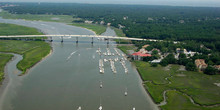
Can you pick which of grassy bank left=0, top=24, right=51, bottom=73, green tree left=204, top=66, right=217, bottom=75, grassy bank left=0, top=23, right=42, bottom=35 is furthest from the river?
grassy bank left=0, top=23, right=42, bottom=35

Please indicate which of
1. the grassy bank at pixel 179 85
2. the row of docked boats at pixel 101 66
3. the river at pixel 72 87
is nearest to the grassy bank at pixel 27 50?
the river at pixel 72 87

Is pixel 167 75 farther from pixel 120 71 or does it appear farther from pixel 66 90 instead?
pixel 66 90

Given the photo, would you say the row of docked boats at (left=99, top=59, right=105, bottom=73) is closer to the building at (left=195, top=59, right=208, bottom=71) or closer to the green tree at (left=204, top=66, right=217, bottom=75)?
the building at (left=195, top=59, right=208, bottom=71)

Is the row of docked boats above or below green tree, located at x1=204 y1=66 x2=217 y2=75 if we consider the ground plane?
below

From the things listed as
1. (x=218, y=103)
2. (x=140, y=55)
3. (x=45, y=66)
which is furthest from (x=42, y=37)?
(x=218, y=103)

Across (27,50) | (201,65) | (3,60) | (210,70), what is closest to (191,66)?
(201,65)

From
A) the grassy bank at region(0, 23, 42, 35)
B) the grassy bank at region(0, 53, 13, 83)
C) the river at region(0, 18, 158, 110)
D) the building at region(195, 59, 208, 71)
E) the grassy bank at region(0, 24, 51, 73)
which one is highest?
the building at region(195, 59, 208, 71)
